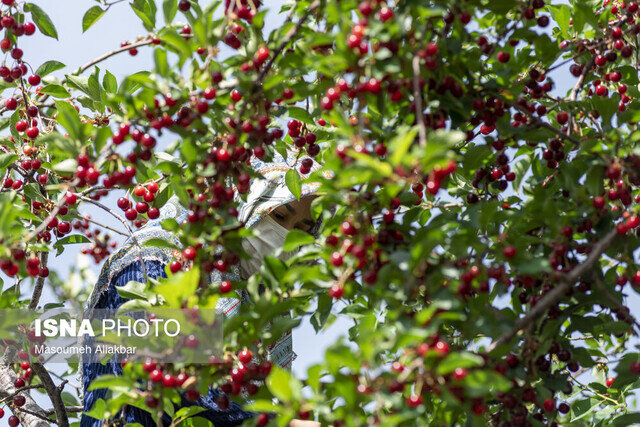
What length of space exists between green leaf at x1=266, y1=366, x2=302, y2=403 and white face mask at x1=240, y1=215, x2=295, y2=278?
160cm

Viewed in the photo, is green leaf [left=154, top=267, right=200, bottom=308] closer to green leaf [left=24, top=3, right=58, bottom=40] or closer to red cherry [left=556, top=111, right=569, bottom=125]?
red cherry [left=556, top=111, right=569, bottom=125]

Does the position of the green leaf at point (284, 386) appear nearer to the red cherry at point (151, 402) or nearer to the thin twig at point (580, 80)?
the red cherry at point (151, 402)

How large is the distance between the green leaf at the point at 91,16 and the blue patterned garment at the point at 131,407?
3.32 ft

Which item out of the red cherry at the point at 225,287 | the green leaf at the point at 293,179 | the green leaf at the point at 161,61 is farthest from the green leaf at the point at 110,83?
the red cherry at the point at 225,287

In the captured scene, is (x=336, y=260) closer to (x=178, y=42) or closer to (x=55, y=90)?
(x=178, y=42)

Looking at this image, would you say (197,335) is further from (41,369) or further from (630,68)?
(630,68)

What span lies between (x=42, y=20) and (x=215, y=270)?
132cm

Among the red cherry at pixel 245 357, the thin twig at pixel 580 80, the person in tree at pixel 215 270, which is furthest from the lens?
the person in tree at pixel 215 270

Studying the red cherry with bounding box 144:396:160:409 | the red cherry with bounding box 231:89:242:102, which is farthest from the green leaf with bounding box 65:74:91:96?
the red cherry with bounding box 144:396:160:409

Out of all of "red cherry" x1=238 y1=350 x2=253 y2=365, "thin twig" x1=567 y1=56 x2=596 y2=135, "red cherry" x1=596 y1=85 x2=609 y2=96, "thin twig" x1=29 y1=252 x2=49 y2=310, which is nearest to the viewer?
"red cherry" x1=238 y1=350 x2=253 y2=365

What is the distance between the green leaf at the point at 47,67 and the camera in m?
3.36

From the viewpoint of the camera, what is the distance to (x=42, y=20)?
3240mm

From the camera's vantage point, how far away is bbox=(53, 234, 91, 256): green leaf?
370 cm

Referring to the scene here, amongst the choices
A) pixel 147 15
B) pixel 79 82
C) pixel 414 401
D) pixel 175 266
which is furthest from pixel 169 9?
pixel 414 401
